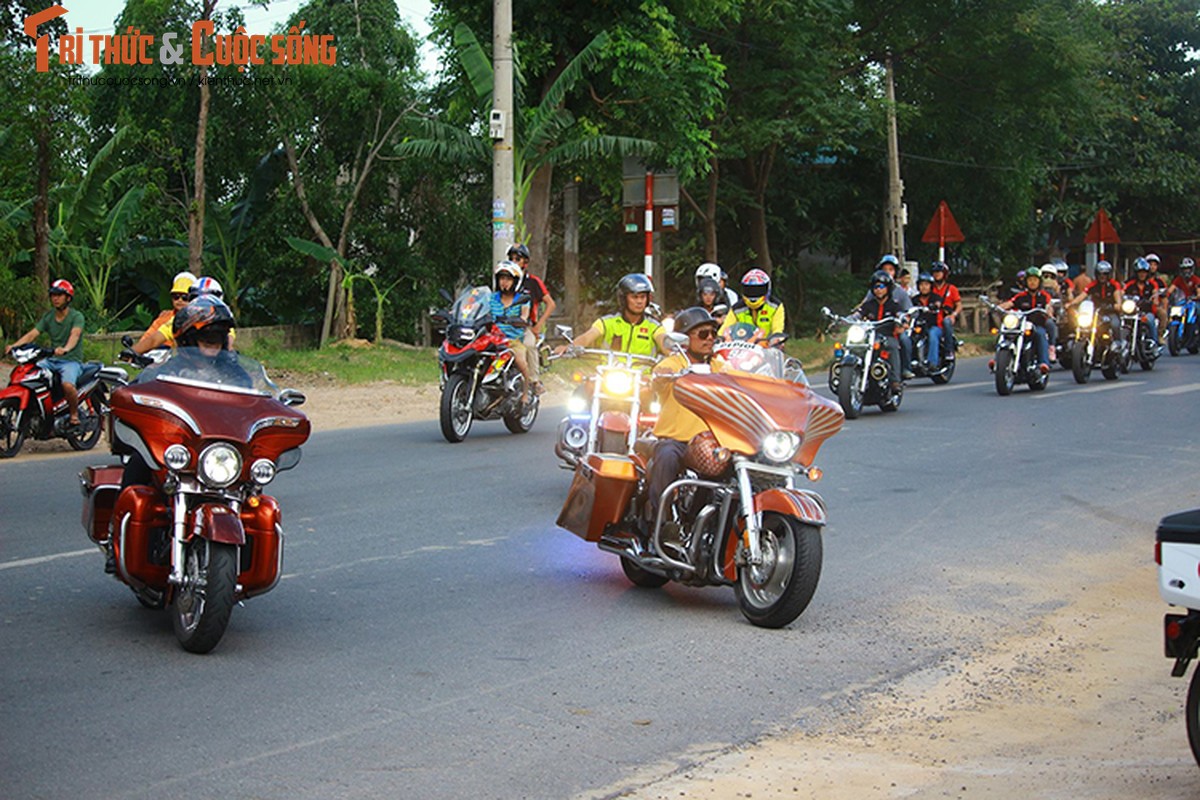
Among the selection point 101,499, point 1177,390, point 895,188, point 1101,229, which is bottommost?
point 1177,390

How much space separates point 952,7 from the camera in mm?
33219

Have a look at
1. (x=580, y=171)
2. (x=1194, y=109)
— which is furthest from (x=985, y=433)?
(x=1194, y=109)

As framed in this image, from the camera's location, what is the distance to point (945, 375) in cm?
2123

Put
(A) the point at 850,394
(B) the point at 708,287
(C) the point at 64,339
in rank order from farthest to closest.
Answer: (A) the point at 850,394 < (C) the point at 64,339 < (B) the point at 708,287

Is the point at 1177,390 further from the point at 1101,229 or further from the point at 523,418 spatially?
the point at 1101,229

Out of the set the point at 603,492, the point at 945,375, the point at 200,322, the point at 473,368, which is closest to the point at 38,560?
the point at 200,322

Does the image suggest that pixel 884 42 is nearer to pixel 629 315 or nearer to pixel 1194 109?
pixel 1194 109

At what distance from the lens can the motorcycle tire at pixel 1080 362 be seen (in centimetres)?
2089

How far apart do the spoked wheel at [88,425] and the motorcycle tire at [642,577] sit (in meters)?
7.17

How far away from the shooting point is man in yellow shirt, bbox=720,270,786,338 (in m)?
12.1

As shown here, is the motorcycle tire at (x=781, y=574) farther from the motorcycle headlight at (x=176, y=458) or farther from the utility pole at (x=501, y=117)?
the utility pole at (x=501, y=117)

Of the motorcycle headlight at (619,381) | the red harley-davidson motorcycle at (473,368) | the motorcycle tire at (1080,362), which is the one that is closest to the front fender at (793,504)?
the motorcycle headlight at (619,381)

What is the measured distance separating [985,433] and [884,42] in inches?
814

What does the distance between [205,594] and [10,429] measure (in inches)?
308
